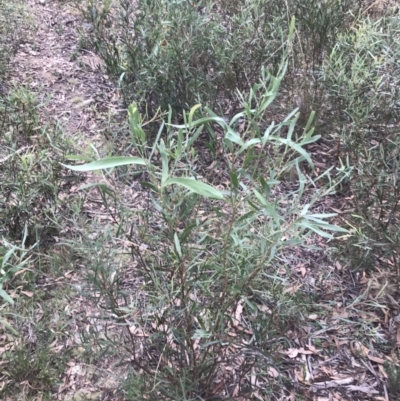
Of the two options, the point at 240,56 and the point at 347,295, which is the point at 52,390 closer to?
the point at 347,295

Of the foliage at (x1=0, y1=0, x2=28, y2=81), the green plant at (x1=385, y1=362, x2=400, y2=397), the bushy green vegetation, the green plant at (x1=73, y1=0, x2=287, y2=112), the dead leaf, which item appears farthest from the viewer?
the foliage at (x1=0, y1=0, x2=28, y2=81)

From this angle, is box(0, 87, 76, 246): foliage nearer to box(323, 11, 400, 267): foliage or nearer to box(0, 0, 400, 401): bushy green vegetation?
box(0, 0, 400, 401): bushy green vegetation

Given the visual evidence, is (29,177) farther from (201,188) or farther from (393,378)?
(393,378)

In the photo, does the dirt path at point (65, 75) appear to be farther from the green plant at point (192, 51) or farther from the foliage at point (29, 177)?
the green plant at point (192, 51)

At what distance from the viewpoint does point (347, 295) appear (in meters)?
2.15

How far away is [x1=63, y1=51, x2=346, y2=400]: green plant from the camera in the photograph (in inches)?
43.9

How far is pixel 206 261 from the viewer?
1367mm

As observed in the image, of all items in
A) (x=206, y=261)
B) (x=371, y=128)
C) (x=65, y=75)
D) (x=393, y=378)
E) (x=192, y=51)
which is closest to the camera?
(x=206, y=261)

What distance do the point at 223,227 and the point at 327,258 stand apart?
0.98 metres

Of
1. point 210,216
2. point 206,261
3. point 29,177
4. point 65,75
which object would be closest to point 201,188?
point 206,261

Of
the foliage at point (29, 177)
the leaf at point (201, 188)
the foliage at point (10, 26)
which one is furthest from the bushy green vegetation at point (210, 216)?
the foliage at point (10, 26)

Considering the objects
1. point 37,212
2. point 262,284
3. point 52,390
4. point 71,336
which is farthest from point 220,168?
point 52,390

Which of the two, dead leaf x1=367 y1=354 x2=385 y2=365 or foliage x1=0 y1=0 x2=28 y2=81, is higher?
foliage x1=0 y1=0 x2=28 y2=81

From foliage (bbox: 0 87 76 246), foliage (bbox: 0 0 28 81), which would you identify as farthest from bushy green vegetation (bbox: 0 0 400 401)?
foliage (bbox: 0 0 28 81)
